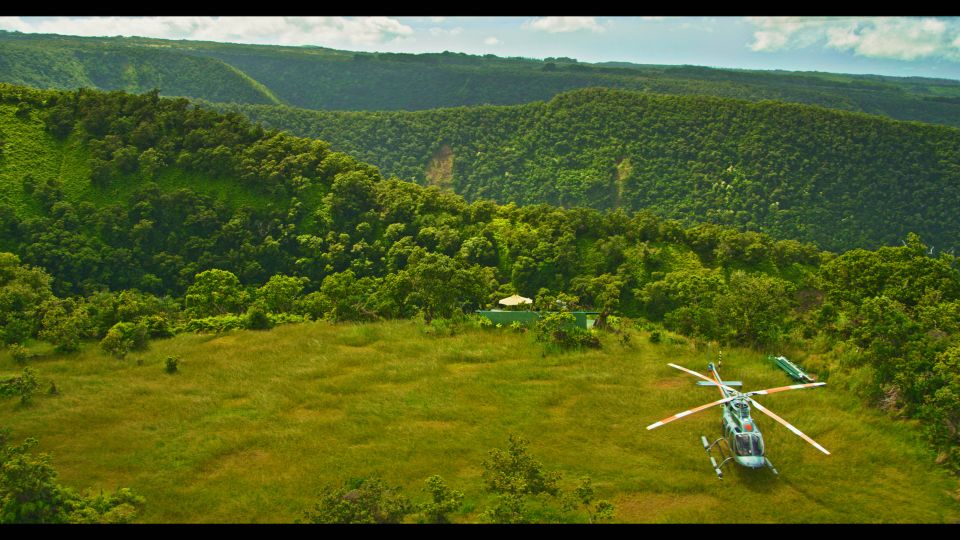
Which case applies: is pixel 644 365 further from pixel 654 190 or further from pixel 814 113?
pixel 814 113

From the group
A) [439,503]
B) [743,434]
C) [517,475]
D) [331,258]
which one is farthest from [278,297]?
[743,434]

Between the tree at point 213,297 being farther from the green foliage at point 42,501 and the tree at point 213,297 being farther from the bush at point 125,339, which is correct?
the green foliage at point 42,501

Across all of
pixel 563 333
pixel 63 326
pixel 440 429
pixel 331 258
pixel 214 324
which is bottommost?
pixel 331 258

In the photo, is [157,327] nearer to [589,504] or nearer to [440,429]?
[440,429]

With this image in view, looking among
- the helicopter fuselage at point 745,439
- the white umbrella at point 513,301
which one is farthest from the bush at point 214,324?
the helicopter fuselage at point 745,439

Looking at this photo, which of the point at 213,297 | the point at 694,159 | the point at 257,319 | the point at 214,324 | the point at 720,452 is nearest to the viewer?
the point at 720,452

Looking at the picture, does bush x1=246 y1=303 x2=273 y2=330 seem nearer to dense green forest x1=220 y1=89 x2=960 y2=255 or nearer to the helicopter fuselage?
the helicopter fuselage

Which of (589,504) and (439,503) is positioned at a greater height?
(439,503)
